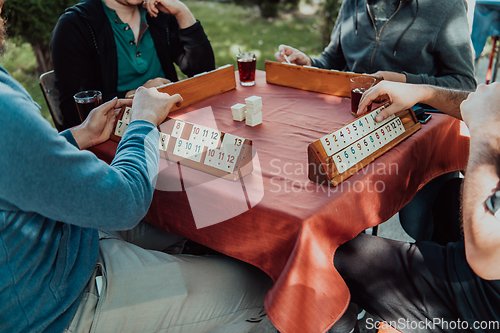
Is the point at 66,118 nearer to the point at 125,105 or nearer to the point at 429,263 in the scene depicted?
the point at 125,105

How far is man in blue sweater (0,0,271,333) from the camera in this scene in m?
0.81

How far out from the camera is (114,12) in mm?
2199

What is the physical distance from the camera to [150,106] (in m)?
1.37

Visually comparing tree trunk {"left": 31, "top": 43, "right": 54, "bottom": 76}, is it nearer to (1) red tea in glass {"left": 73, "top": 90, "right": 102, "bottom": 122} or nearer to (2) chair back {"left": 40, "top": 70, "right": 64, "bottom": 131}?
(2) chair back {"left": 40, "top": 70, "right": 64, "bottom": 131}

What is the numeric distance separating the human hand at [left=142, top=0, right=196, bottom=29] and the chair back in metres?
0.72

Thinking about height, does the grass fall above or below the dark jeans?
below

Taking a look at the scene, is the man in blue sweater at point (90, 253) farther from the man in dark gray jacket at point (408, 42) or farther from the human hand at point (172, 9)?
the man in dark gray jacket at point (408, 42)

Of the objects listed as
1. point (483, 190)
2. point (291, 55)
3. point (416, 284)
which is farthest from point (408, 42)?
point (416, 284)

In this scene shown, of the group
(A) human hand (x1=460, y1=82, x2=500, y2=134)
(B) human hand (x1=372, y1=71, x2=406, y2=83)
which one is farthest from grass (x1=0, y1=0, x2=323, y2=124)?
(A) human hand (x1=460, y1=82, x2=500, y2=134)

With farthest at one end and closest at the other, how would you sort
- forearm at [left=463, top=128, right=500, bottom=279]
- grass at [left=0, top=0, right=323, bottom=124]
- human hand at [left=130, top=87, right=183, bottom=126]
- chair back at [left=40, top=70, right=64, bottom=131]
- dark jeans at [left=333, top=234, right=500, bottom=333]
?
grass at [left=0, top=0, right=323, bottom=124] < chair back at [left=40, top=70, right=64, bottom=131] < human hand at [left=130, top=87, right=183, bottom=126] < dark jeans at [left=333, top=234, right=500, bottom=333] < forearm at [left=463, top=128, right=500, bottom=279]

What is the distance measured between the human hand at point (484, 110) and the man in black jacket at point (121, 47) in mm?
1491

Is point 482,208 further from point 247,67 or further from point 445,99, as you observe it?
point 247,67

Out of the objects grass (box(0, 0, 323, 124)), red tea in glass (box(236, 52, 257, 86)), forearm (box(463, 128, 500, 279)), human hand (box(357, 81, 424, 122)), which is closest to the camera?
forearm (box(463, 128, 500, 279))

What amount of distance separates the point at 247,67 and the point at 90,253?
1305 millimetres
